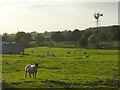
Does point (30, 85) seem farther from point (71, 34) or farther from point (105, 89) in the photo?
point (71, 34)

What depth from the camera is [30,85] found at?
1585 centimetres

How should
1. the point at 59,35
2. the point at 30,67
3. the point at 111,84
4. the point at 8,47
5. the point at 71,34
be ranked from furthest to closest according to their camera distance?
the point at 59,35, the point at 71,34, the point at 8,47, the point at 30,67, the point at 111,84

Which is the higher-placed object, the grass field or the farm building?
the farm building

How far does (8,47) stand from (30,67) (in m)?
45.1

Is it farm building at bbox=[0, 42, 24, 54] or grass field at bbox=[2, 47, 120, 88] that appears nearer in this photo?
grass field at bbox=[2, 47, 120, 88]

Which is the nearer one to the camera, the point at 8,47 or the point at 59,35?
the point at 8,47

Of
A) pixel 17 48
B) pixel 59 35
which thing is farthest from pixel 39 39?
pixel 17 48

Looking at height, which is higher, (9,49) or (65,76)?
(9,49)

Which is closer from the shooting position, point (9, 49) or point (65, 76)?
point (65, 76)

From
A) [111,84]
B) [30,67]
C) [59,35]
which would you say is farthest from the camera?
[59,35]

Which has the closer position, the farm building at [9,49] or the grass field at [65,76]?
the grass field at [65,76]

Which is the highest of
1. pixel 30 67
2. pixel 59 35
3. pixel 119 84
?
pixel 59 35

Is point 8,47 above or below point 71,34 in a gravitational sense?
below

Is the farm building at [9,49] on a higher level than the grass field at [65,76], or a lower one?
higher
